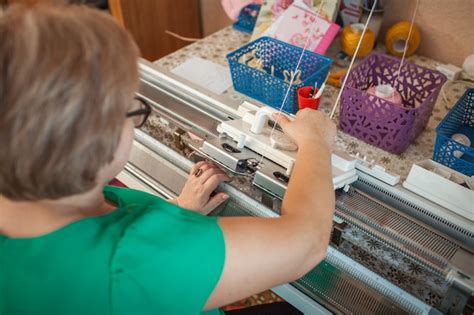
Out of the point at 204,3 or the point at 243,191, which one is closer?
the point at 243,191

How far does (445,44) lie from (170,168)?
978 mm

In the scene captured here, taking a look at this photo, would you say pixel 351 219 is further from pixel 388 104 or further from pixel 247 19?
pixel 247 19

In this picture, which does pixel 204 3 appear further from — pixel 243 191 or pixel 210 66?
pixel 243 191

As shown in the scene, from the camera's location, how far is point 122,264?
0.57 m

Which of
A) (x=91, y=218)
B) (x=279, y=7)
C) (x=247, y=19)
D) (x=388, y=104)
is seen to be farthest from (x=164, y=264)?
(x=247, y=19)

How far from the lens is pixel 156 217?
0.61 m

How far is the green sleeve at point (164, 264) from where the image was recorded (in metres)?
0.58

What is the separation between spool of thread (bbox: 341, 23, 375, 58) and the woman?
0.78m

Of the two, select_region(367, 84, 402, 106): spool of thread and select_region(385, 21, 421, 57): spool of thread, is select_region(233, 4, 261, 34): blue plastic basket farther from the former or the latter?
select_region(367, 84, 402, 106): spool of thread

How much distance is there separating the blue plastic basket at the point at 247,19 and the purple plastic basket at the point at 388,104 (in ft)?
1.86

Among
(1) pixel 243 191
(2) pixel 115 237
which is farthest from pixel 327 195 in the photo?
(2) pixel 115 237

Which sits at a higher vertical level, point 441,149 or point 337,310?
point 441,149

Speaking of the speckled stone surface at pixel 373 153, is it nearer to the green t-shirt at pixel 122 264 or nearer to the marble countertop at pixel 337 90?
the marble countertop at pixel 337 90

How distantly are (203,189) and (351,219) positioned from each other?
1.06 ft
